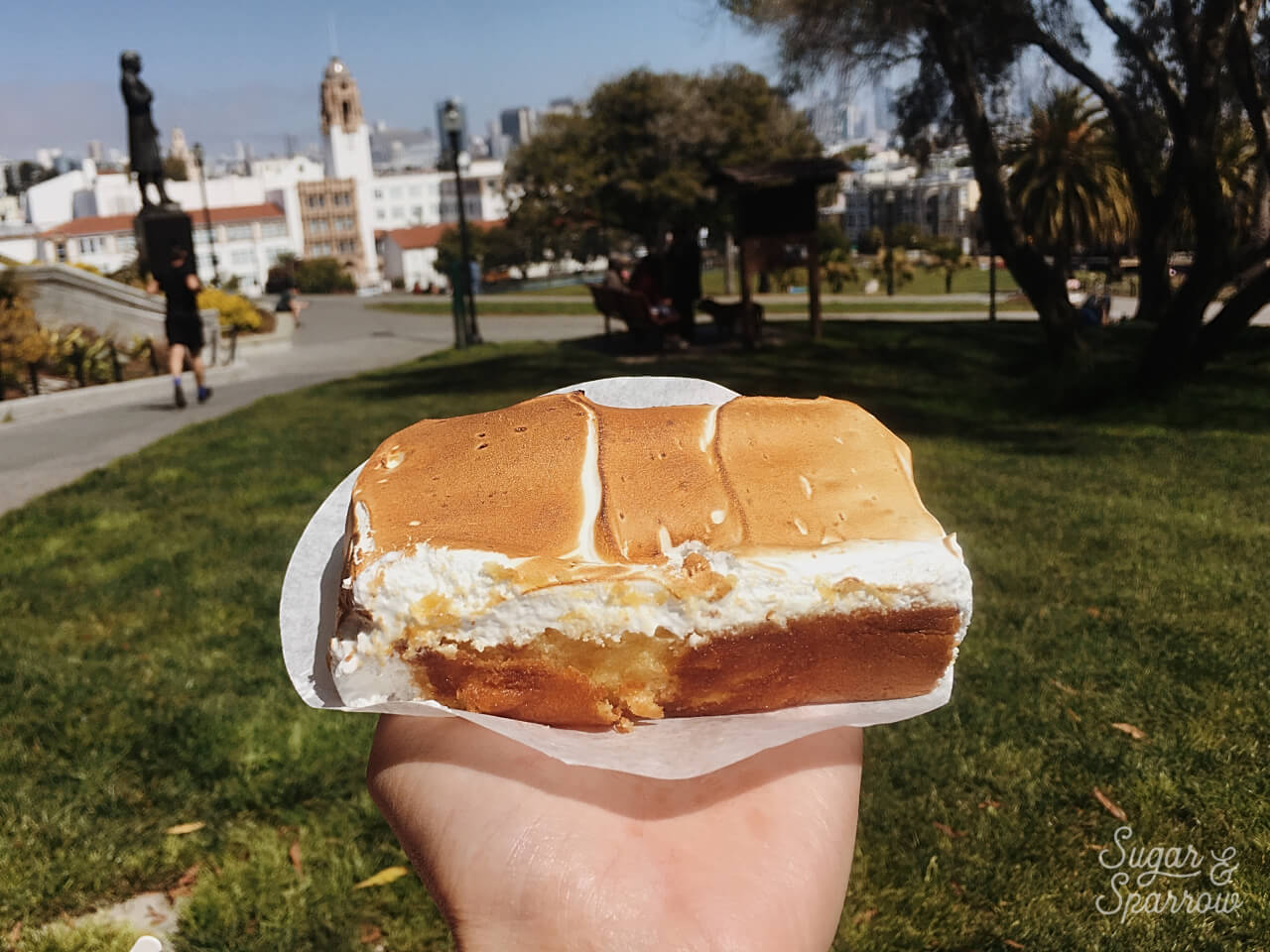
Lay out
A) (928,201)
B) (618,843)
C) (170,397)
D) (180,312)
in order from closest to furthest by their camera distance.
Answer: (618,843), (180,312), (170,397), (928,201)

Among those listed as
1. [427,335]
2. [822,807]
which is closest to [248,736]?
[822,807]

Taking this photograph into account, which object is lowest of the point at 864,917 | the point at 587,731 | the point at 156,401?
the point at 864,917

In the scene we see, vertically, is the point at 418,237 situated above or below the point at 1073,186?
above

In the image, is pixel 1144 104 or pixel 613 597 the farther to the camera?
pixel 1144 104

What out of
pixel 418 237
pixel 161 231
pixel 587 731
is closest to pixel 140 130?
pixel 161 231

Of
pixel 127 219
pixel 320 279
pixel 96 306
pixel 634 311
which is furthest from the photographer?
pixel 127 219

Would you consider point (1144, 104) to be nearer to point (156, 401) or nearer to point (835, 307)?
point (835, 307)

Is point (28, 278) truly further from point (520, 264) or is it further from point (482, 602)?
point (520, 264)

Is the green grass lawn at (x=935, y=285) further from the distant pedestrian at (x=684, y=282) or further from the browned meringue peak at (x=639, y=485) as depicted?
the browned meringue peak at (x=639, y=485)
